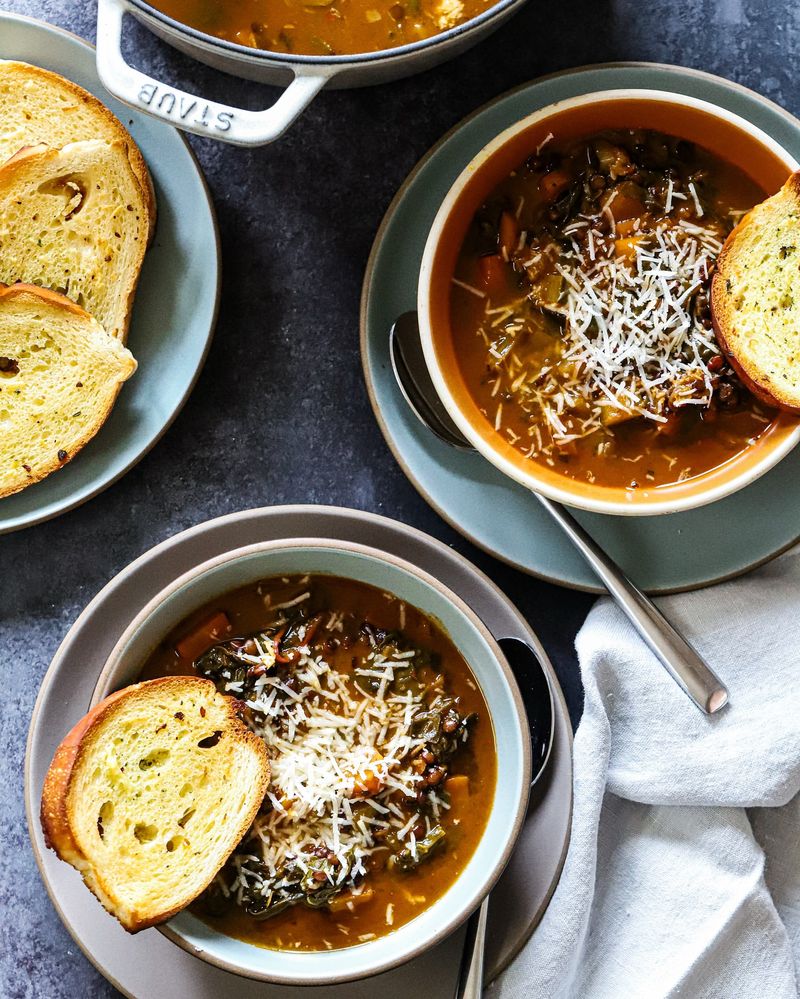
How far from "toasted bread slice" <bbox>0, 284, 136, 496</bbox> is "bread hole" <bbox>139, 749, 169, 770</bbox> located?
27.3 inches

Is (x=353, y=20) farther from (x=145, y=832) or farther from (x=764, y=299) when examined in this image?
(x=145, y=832)

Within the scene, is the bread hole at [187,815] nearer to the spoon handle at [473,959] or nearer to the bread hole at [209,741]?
the bread hole at [209,741]

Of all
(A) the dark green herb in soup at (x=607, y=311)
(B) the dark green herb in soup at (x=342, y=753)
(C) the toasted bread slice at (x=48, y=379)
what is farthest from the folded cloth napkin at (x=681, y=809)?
(C) the toasted bread slice at (x=48, y=379)

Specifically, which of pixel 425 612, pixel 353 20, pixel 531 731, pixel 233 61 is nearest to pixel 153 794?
pixel 425 612

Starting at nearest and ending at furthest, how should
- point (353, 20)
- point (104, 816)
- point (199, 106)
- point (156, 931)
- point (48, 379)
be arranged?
point (199, 106), point (353, 20), point (104, 816), point (156, 931), point (48, 379)

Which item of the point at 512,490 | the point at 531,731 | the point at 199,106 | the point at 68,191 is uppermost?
the point at 199,106

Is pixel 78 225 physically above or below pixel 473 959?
above

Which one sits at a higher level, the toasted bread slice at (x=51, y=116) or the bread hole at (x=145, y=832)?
the toasted bread slice at (x=51, y=116)

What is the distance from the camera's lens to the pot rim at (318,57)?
2066 millimetres

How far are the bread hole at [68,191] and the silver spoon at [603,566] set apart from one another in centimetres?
81

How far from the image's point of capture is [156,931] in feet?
8.24

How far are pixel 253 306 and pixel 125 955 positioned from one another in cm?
155

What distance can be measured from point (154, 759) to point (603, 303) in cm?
141

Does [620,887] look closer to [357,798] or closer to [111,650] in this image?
[357,798]
